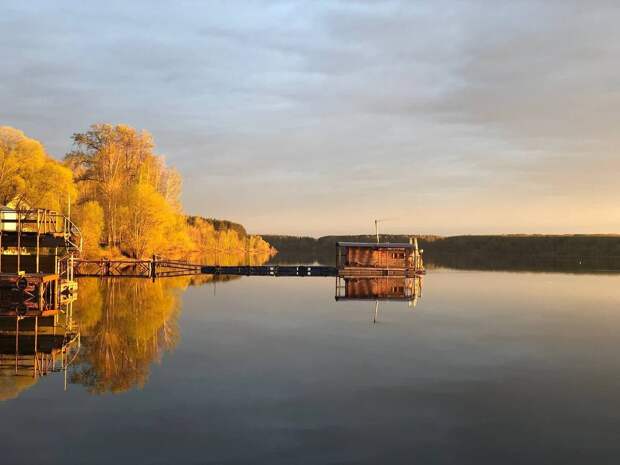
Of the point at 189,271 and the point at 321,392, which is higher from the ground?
the point at 189,271

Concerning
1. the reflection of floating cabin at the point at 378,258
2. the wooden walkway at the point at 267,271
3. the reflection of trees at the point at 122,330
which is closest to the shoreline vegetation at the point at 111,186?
the wooden walkway at the point at 267,271

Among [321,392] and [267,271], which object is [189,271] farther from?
[321,392]

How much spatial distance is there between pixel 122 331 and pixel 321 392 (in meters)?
14.3

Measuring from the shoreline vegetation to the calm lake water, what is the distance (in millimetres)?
32524

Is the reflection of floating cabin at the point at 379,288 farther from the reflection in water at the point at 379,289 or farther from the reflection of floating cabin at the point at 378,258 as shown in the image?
the reflection of floating cabin at the point at 378,258

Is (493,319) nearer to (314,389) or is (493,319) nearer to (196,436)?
(314,389)

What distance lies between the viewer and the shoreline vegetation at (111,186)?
61.8m

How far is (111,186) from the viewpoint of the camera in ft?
253

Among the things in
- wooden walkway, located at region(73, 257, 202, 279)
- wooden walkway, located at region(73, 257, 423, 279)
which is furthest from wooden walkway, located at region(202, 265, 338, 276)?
wooden walkway, located at region(73, 257, 202, 279)

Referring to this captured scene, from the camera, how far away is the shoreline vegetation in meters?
61.8

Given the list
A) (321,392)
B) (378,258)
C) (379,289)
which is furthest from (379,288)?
(321,392)

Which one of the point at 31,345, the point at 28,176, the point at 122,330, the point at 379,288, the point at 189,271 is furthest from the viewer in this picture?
the point at 189,271

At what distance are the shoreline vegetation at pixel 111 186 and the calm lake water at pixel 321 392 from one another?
32524 mm

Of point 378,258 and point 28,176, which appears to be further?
point 378,258
